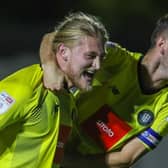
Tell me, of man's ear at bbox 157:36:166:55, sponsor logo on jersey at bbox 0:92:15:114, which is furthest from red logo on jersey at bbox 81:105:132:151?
sponsor logo on jersey at bbox 0:92:15:114

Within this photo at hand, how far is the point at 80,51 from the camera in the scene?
6.36ft

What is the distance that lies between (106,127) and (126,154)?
0.39 feet

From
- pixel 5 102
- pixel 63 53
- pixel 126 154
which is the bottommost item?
pixel 126 154

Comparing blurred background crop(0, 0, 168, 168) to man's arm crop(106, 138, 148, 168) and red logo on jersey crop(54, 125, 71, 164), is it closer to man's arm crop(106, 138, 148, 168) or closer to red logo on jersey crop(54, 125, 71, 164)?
man's arm crop(106, 138, 148, 168)

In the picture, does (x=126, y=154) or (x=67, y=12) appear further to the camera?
(x=67, y=12)

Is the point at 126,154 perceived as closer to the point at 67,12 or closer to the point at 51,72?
the point at 51,72

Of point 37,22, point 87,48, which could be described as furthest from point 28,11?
point 87,48

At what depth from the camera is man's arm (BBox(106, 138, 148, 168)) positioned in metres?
2.32

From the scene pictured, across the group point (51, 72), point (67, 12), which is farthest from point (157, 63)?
point (67, 12)

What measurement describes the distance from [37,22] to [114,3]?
1.33 ft

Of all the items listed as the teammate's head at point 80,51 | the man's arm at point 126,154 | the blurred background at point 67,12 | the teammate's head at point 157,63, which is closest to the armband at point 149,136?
the man's arm at point 126,154

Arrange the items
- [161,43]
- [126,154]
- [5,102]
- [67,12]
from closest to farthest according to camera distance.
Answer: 1. [5,102]
2. [161,43]
3. [126,154]
4. [67,12]

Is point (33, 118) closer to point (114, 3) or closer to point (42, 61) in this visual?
point (42, 61)

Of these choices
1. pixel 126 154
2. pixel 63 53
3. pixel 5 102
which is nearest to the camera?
pixel 5 102
